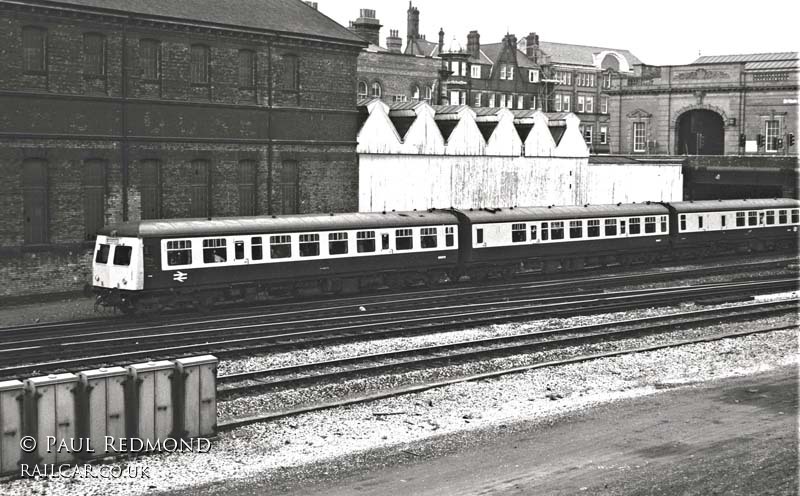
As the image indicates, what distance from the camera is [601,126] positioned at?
10912cm

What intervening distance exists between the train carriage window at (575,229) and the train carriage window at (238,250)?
50.4ft

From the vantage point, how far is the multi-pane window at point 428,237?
34.5 metres

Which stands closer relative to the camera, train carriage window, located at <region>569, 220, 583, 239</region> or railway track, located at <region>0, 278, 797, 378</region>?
railway track, located at <region>0, 278, 797, 378</region>

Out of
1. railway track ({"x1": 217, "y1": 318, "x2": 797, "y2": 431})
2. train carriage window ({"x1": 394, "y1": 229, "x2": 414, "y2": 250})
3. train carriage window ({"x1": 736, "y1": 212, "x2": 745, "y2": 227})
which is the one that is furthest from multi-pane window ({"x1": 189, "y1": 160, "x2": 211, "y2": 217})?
train carriage window ({"x1": 736, "y1": 212, "x2": 745, "y2": 227})

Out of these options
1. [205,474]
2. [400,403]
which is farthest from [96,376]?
[400,403]

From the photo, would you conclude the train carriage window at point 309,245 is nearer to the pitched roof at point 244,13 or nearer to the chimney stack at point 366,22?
the pitched roof at point 244,13

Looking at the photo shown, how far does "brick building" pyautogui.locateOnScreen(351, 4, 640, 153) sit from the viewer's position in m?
67.4

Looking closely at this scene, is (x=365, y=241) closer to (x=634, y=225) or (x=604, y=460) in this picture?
(x=634, y=225)

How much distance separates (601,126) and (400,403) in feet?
312

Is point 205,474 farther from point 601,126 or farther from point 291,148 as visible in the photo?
point 601,126

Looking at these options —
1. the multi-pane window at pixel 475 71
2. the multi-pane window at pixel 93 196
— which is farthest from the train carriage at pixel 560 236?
the multi-pane window at pixel 475 71

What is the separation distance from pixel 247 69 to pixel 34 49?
8.25m

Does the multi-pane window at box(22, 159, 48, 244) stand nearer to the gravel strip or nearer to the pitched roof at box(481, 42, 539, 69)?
the gravel strip

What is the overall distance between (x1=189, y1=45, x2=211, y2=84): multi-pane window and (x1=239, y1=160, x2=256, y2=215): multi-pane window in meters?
3.47
